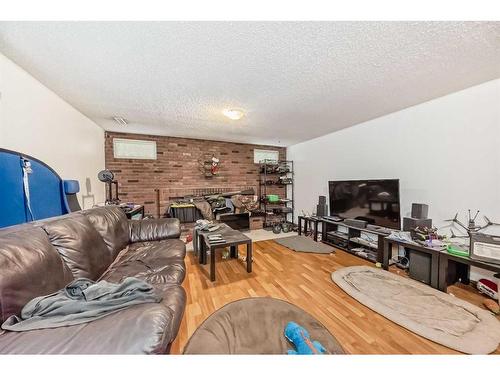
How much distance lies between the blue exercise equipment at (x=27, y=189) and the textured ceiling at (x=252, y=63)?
799 mm

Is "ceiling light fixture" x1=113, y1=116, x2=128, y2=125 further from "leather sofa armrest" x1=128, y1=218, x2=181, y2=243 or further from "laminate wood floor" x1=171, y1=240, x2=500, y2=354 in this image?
"laminate wood floor" x1=171, y1=240, x2=500, y2=354

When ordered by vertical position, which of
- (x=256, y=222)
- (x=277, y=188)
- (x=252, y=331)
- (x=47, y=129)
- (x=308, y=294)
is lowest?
(x=308, y=294)

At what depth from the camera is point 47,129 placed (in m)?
1.86

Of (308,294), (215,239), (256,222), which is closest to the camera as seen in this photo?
(308,294)

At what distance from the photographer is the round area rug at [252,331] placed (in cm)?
83

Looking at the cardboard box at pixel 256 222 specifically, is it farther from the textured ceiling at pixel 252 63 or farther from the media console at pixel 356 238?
the textured ceiling at pixel 252 63

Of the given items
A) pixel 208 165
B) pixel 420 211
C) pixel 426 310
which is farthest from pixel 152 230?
pixel 420 211

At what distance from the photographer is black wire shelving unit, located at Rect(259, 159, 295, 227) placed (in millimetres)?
4675

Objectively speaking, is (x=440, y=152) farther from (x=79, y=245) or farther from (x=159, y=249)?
(x=79, y=245)

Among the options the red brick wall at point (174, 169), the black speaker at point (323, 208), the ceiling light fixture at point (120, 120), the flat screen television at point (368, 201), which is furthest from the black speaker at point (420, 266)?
the ceiling light fixture at point (120, 120)

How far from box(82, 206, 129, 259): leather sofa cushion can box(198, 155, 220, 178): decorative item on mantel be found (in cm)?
219

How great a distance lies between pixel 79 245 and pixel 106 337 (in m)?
1.02
